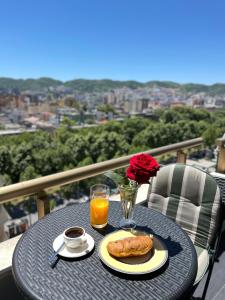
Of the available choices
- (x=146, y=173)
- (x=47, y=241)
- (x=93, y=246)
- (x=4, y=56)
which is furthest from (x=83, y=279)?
(x=4, y=56)

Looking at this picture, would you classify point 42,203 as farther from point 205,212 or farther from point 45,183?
point 205,212

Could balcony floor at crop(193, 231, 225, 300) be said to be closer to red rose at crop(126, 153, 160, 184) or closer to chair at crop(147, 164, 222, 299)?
chair at crop(147, 164, 222, 299)

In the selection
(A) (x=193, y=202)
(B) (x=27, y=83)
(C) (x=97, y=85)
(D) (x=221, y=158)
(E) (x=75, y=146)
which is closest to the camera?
(A) (x=193, y=202)

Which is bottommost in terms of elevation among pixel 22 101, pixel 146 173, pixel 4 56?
pixel 22 101

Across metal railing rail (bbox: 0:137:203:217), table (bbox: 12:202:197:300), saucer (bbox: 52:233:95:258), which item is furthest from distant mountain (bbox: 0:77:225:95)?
saucer (bbox: 52:233:95:258)

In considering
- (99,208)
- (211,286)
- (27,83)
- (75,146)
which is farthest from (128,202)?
(27,83)

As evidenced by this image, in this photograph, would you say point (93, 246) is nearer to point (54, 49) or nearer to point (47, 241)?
point (47, 241)
